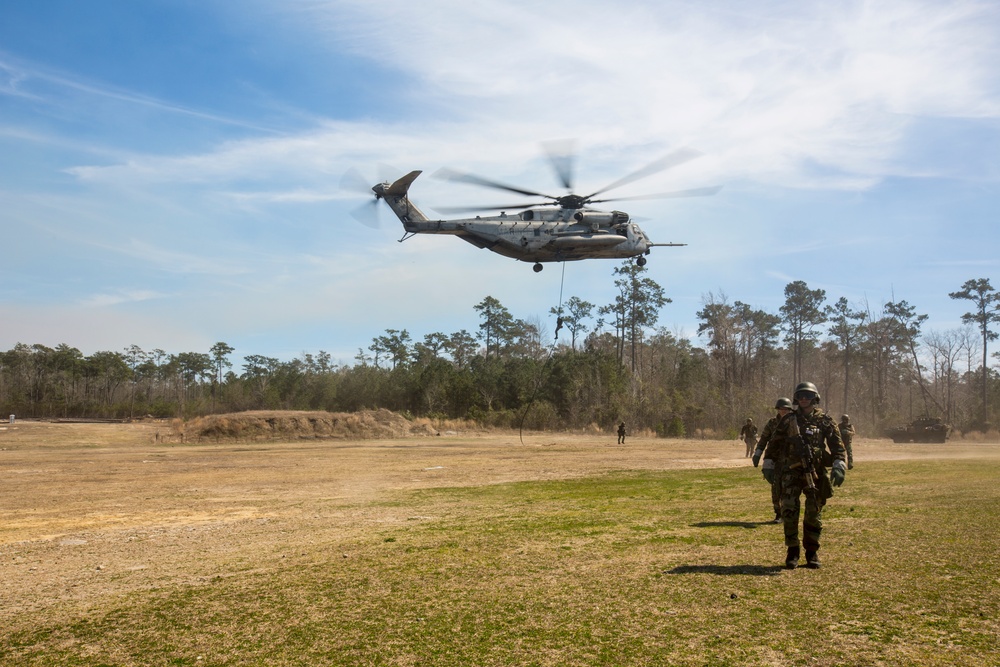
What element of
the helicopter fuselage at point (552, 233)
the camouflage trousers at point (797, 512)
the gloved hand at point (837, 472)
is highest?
the helicopter fuselage at point (552, 233)

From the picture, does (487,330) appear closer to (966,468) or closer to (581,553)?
(966,468)

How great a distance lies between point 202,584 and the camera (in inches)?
274

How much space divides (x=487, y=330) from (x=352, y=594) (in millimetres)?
94772

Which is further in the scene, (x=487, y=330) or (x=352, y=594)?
(x=487, y=330)

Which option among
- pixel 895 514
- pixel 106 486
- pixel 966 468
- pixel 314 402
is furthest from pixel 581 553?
pixel 314 402

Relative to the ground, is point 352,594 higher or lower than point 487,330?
lower

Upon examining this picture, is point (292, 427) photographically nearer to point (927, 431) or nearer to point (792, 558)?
point (927, 431)

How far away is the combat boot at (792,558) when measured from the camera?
6.93m

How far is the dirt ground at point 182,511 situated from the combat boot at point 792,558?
492 cm

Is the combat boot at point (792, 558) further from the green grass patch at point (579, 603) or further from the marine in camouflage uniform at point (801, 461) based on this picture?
the green grass patch at point (579, 603)

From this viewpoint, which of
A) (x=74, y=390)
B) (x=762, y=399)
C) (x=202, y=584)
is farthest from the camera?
(x=74, y=390)

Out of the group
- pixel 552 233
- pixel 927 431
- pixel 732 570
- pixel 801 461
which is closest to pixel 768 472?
pixel 801 461

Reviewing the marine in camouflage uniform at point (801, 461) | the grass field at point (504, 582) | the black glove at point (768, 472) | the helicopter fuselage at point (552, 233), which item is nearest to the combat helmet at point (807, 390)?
the marine in camouflage uniform at point (801, 461)

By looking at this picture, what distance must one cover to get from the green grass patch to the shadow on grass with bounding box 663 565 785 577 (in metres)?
0.03
